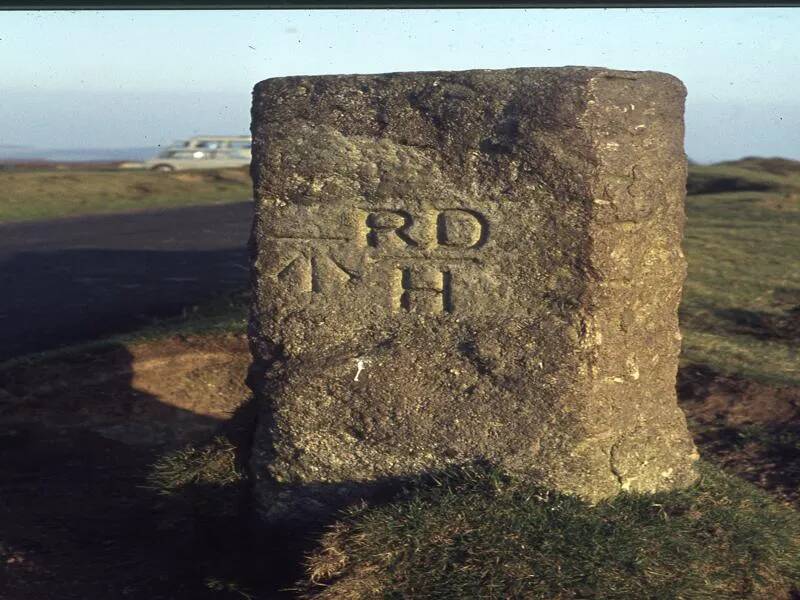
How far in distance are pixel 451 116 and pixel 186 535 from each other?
2.18 m

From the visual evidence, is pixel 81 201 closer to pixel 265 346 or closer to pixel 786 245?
pixel 786 245

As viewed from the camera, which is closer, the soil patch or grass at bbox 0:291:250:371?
the soil patch

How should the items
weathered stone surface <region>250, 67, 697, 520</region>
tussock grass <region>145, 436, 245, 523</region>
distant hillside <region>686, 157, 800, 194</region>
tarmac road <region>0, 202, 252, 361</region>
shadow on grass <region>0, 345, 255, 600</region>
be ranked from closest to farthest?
weathered stone surface <region>250, 67, 697, 520</region> → shadow on grass <region>0, 345, 255, 600</region> → tussock grass <region>145, 436, 245, 523</region> → tarmac road <region>0, 202, 252, 361</region> → distant hillside <region>686, 157, 800, 194</region>

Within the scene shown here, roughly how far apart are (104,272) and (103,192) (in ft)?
37.4

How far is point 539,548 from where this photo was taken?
361cm

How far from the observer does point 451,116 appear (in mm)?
3975

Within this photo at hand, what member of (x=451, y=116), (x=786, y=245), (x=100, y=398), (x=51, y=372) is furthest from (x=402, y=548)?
(x=786, y=245)

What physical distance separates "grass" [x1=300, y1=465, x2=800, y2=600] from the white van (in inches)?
1273

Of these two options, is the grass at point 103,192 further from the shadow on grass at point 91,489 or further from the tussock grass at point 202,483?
the tussock grass at point 202,483

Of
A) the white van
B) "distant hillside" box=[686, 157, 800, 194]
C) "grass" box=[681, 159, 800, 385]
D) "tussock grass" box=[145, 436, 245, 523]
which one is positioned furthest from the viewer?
the white van

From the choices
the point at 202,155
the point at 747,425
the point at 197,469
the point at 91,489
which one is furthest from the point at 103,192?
the point at 197,469

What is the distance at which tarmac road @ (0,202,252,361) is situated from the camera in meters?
9.26

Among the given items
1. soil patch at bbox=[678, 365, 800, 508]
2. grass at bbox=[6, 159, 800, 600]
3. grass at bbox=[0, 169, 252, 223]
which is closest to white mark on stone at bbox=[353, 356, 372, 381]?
grass at bbox=[6, 159, 800, 600]

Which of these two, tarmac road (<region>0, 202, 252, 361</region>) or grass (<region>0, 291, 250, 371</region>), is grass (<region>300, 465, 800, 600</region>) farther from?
tarmac road (<region>0, 202, 252, 361</region>)
